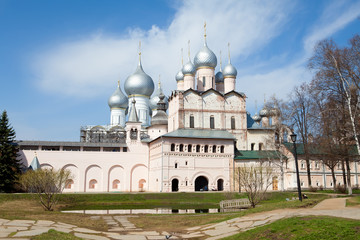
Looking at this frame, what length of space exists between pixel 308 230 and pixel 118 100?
48.6m

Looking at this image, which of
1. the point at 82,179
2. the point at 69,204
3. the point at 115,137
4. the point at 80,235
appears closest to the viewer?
the point at 80,235

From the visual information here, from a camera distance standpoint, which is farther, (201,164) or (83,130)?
(83,130)

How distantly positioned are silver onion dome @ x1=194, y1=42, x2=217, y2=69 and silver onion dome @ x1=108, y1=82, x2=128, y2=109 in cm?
1533

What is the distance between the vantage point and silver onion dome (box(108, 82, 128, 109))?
2150 inches

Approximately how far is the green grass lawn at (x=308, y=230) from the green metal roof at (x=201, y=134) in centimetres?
2788

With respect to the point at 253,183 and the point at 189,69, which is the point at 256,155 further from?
the point at 253,183

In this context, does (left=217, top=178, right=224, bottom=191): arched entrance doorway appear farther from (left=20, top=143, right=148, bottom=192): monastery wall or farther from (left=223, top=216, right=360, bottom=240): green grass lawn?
(left=223, top=216, right=360, bottom=240): green grass lawn

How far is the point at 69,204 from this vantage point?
1006 inches

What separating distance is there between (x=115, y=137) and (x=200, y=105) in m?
14.9

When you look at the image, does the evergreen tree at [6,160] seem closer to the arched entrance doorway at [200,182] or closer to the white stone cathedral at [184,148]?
the white stone cathedral at [184,148]

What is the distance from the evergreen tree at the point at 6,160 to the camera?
104ft

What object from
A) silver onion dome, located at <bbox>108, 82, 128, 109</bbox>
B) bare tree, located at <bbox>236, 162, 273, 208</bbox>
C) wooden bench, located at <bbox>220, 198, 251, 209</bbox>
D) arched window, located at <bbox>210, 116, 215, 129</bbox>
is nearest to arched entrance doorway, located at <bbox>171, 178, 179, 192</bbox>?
arched window, located at <bbox>210, 116, 215, 129</bbox>

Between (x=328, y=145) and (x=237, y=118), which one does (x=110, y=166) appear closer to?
(x=237, y=118)

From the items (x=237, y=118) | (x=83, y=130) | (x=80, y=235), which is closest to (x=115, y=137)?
(x=83, y=130)
